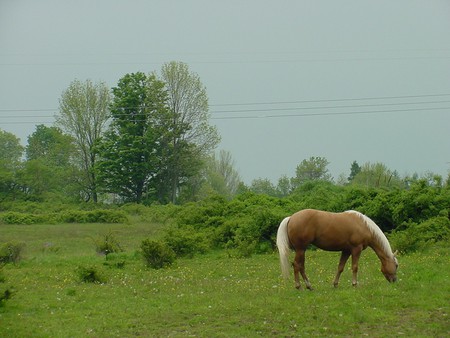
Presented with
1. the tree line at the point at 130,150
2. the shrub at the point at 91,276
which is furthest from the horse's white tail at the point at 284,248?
the tree line at the point at 130,150

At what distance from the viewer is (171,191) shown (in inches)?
2744

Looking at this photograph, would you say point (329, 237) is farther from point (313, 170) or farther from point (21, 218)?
point (313, 170)

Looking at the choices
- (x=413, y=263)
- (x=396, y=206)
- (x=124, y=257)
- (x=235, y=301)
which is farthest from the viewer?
(x=396, y=206)

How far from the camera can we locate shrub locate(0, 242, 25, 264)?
72.4ft

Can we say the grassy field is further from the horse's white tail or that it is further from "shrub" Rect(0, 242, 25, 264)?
"shrub" Rect(0, 242, 25, 264)

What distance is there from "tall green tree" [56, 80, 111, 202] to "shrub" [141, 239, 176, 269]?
5328 cm

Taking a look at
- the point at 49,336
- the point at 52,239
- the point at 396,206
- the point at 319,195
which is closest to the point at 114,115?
the point at 52,239

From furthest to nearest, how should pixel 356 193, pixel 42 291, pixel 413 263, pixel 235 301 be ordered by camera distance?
1. pixel 356 193
2. pixel 413 263
3. pixel 42 291
4. pixel 235 301

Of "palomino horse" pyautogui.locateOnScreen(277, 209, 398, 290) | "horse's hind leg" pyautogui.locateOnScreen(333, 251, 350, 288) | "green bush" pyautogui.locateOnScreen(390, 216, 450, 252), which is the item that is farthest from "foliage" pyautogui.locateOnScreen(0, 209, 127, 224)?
"palomino horse" pyautogui.locateOnScreen(277, 209, 398, 290)

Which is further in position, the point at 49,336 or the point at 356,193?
the point at 356,193

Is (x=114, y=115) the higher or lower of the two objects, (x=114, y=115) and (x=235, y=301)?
the higher

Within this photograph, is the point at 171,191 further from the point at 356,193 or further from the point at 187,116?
the point at 356,193

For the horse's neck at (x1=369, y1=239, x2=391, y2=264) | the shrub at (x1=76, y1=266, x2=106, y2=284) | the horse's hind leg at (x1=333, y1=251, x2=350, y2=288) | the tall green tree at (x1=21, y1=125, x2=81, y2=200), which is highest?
the tall green tree at (x1=21, y1=125, x2=81, y2=200)

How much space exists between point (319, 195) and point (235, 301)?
17.1 meters
